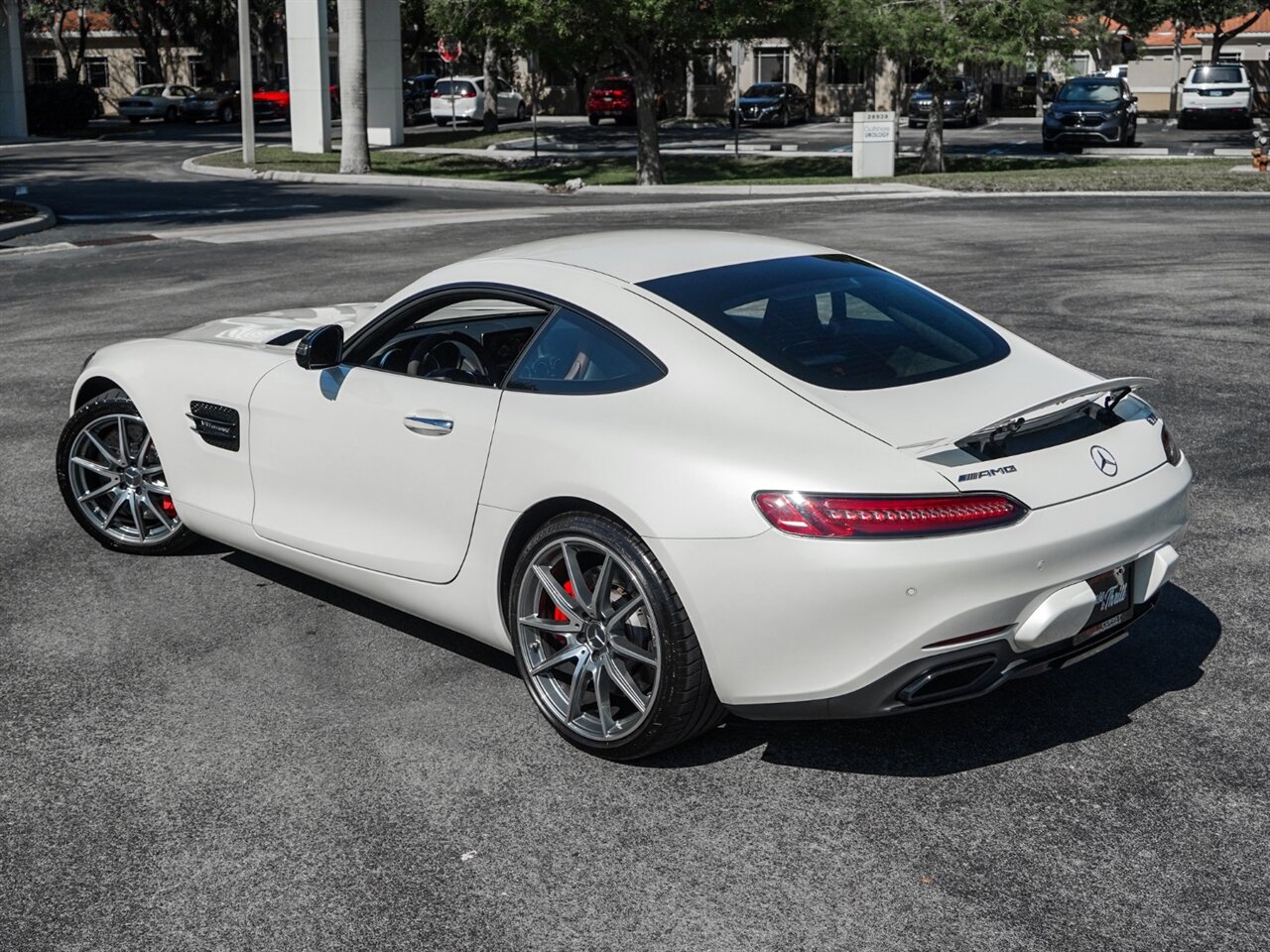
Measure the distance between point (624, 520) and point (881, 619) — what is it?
0.81 m

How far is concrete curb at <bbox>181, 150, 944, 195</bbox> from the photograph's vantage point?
92.4 ft

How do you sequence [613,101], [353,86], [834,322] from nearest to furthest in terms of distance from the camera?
[834,322] < [353,86] < [613,101]

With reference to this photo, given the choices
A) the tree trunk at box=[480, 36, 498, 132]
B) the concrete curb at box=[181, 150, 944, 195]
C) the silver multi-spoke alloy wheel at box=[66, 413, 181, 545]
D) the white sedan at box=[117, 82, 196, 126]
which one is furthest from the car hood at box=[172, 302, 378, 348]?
the white sedan at box=[117, 82, 196, 126]

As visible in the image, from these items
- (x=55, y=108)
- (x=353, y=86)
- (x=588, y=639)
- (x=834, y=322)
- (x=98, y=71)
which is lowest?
(x=588, y=639)

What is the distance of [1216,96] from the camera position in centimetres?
4881

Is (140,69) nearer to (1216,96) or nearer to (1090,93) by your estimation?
(1216,96)

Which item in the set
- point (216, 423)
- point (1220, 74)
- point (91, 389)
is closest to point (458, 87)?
point (1220, 74)

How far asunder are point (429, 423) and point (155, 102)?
6214 centimetres

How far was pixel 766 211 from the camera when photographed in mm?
23906

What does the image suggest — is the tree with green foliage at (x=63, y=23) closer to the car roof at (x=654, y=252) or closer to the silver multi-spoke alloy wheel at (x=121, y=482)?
the silver multi-spoke alloy wheel at (x=121, y=482)

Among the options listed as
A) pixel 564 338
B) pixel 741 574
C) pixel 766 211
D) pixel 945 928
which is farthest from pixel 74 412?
pixel 766 211

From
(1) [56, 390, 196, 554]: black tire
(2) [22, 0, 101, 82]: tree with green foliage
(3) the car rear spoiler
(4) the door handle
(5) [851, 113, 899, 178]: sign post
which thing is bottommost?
(1) [56, 390, 196, 554]: black tire

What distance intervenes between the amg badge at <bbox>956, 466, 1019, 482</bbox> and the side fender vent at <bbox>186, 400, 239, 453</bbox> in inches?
117

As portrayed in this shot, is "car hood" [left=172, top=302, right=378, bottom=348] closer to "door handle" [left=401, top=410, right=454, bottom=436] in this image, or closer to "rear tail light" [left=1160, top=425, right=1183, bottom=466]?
"door handle" [left=401, top=410, right=454, bottom=436]
